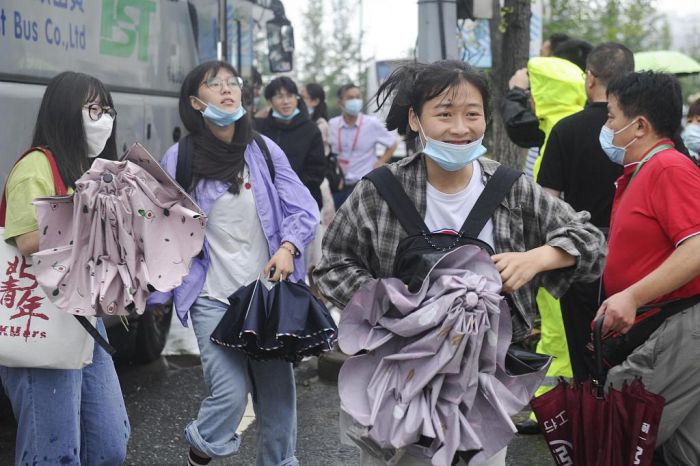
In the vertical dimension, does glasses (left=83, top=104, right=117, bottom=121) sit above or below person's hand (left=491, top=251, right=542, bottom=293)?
above

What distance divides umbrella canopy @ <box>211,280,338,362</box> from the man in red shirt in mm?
1098

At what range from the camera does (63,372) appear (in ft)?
12.1

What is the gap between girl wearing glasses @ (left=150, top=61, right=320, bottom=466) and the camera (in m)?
4.27

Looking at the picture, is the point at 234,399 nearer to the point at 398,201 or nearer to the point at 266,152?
the point at 266,152

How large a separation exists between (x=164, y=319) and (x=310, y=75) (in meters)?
42.5

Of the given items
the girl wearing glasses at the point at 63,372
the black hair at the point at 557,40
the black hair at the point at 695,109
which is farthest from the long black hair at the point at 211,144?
the black hair at the point at 557,40

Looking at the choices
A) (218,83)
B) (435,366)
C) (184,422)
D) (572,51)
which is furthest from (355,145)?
(435,366)

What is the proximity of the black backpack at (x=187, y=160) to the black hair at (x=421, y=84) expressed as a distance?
52.9 inches

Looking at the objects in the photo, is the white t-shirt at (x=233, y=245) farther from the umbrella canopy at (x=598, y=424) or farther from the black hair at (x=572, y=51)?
the black hair at (x=572, y=51)

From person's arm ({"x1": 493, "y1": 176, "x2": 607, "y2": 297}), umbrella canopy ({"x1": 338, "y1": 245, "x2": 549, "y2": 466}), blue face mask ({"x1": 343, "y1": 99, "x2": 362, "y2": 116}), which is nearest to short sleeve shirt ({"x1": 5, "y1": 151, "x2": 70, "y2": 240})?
umbrella canopy ({"x1": 338, "y1": 245, "x2": 549, "y2": 466})

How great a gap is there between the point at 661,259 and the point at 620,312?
40 centimetres

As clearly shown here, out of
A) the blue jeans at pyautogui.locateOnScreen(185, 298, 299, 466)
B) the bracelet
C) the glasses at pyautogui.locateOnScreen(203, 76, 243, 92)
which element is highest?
the glasses at pyautogui.locateOnScreen(203, 76, 243, 92)

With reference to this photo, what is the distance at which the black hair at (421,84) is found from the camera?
3.13m

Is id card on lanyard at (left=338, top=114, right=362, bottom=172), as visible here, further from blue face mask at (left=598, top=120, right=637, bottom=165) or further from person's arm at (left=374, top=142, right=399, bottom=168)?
blue face mask at (left=598, top=120, right=637, bottom=165)
